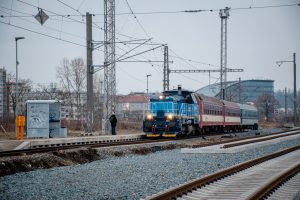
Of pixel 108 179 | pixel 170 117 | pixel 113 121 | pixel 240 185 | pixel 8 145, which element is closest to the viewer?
pixel 240 185

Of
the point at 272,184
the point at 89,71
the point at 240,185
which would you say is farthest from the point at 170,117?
the point at 272,184

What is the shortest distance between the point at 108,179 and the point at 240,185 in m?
3.65

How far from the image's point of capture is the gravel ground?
34.4ft

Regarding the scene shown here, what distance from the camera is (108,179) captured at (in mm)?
12836

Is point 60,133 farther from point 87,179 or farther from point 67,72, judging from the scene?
point 67,72

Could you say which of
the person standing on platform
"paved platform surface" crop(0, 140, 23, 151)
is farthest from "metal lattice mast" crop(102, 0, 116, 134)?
"paved platform surface" crop(0, 140, 23, 151)

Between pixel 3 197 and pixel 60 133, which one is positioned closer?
pixel 3 197

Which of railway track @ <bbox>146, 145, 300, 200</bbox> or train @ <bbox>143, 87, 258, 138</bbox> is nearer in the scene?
railway track @ <bbox>146, 145, 300, 200</bbox>

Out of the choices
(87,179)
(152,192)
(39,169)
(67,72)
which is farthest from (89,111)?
(67,72)

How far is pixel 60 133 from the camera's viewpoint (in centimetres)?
3225

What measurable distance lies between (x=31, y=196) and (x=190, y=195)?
3.54 m

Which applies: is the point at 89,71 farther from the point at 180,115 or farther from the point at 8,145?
the point at 8,145

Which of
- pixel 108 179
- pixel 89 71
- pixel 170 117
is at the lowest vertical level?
pixel 108 179

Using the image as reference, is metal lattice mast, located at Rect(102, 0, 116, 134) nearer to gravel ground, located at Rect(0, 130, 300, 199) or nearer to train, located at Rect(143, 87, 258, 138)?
train, located at Rect(143, 87, 258, 138)
